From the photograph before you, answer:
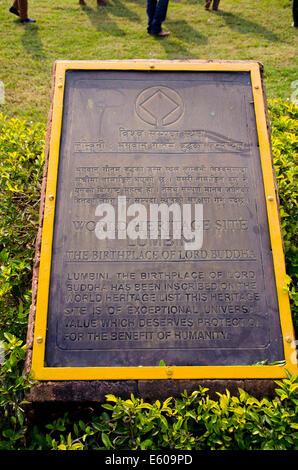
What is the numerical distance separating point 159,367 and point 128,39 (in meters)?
6.01

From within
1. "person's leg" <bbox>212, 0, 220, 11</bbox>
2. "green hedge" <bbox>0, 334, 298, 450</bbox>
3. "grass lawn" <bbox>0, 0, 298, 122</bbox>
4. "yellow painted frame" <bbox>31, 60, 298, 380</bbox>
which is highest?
"person's leg" <bbox>212, 0, 220, 11</bbox>

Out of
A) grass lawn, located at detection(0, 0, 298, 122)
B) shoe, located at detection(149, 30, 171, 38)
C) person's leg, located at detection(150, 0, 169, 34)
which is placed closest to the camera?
grass lawn, located at detection(0, 0, 298, 122)

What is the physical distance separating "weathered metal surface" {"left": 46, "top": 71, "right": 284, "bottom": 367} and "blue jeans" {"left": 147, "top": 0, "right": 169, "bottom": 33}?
14.8ft

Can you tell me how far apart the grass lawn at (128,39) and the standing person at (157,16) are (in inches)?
6.0

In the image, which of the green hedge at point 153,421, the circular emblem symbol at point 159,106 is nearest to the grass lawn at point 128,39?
the circular emblem symbol at point 159,106

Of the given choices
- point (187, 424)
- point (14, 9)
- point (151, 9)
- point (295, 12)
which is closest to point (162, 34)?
point (151, 9)

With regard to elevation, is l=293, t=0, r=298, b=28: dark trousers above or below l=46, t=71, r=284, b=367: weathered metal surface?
above

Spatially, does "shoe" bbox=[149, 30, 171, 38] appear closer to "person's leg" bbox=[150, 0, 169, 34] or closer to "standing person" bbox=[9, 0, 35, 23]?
"person's leg" bbox=[150, 0, 169, 34]

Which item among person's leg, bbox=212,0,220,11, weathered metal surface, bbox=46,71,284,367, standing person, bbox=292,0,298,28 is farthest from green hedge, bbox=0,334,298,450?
person's leg, bbox=212,0,220,11

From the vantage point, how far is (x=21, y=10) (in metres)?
6.80

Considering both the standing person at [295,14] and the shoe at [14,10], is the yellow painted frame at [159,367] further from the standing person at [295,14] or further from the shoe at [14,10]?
the shoe at [14,10]

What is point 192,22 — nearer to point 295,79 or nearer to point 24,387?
point 295,79

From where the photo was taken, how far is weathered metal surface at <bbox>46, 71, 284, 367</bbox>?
2084mm

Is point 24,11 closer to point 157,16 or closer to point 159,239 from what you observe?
point 157,16
